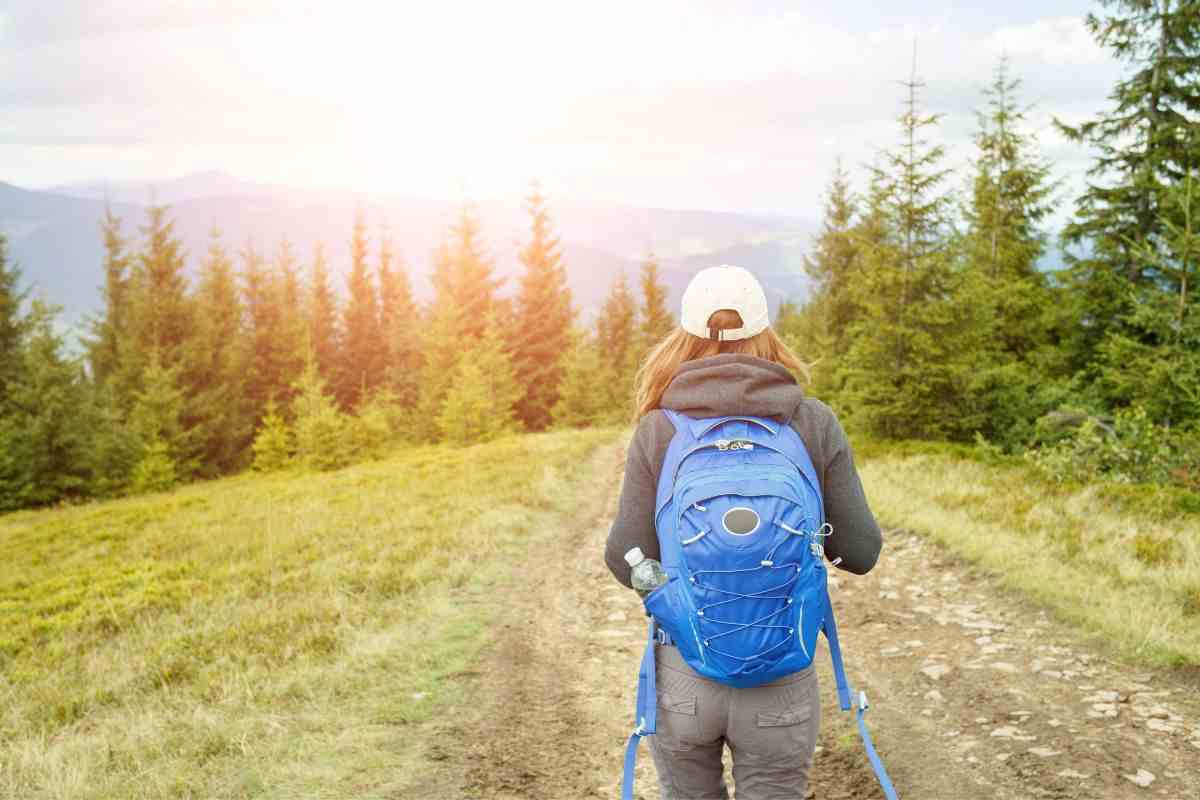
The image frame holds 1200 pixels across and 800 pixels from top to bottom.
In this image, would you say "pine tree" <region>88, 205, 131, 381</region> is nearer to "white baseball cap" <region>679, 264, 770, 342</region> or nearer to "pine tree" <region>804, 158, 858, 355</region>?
"pine tree" <region>804, 158, 858, 355</region>

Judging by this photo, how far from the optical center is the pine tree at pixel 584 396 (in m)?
38.6

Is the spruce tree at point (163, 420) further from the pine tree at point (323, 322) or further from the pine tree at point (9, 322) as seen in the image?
the pine tree at point (323, 322)

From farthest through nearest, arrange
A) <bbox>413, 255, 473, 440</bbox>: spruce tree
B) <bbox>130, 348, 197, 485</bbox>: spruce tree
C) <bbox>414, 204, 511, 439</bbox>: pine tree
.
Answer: <bbox>414, 204, 511, 439</bbox>: pine tree, <bbox>413, 255, 473, 440</bbox>: spruce tree, <bbox>130, 348, 197, 485</bbox>: spruce tree

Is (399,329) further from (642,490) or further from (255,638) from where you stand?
(642,490)

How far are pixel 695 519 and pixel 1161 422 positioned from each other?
16.9m

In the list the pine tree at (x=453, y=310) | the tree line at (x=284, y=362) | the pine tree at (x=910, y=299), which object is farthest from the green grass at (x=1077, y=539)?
the pine tree at (x=453, y=310)

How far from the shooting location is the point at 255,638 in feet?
25.1

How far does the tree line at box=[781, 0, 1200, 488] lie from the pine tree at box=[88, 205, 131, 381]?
36447 mm

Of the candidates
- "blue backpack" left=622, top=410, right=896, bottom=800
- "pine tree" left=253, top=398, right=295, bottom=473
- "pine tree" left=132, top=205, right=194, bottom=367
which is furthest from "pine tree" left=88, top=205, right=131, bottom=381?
"blue backpack" left=622, top=410, right=896, bottom=800

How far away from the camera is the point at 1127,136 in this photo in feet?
64.9

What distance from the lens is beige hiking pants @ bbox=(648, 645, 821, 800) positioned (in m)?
2.50

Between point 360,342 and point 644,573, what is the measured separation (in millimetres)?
51491

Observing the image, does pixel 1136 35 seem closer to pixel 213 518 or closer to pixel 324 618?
pixel 324 618

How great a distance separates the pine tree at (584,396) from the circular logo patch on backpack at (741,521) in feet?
118
